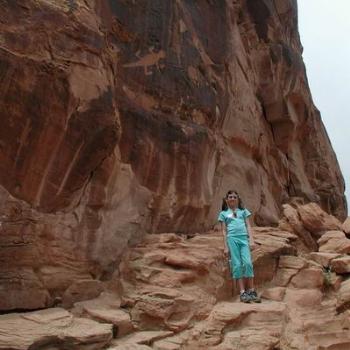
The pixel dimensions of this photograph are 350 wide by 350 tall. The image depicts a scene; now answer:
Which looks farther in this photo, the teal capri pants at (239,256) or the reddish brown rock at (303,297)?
the reddish brown rock at (303,297)

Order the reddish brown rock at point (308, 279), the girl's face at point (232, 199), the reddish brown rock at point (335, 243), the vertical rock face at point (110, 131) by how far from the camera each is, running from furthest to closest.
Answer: the reddish brown rock at point (335, 243) → the reddish brown rock at point (308, 279) → the girl's face at point (232, 199) → the vertical rock face at point (110, 131)

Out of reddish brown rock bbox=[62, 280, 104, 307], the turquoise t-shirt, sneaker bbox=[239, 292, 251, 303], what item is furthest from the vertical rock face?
sneaker bbox=[239, 292, 251, 303]

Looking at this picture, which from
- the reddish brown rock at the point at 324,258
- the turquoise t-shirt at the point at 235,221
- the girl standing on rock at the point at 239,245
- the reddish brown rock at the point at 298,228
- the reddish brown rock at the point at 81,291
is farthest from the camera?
the reddish brown rock at the point at 298,228

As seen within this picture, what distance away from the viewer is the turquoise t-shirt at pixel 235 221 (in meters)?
8.70

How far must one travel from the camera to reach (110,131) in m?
8.54

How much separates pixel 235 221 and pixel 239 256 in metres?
0.65

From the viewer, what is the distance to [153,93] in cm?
1048

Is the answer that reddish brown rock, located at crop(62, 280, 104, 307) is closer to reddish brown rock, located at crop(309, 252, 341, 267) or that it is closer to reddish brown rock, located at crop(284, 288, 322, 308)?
reddish brown rock, located at crop(284, 288, 322, 308)

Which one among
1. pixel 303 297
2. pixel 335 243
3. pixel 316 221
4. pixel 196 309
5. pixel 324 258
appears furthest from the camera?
pixel 316 221

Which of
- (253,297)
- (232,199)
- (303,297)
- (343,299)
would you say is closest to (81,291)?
(253,297)

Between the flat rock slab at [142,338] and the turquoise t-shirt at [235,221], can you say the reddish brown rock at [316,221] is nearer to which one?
the turquoise t-shirt at [235,221]

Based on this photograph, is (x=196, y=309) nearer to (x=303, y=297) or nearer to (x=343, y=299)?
(x=303, y=297)

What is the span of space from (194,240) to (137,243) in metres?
1.36

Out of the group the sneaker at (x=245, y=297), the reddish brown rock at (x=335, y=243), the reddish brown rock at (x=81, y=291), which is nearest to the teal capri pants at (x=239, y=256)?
the sneaker at (x=245, y=297)
